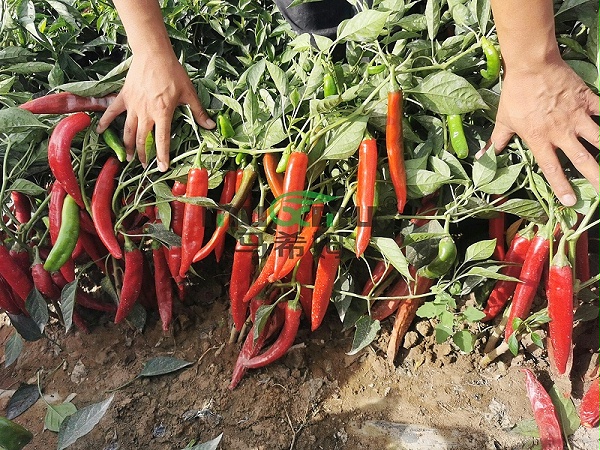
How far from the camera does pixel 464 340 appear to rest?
1584 millimetres

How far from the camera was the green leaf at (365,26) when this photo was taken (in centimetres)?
135

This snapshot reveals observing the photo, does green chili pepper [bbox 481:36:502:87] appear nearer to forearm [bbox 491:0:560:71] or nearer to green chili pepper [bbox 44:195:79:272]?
forearm [bbox 491:0:560:71]

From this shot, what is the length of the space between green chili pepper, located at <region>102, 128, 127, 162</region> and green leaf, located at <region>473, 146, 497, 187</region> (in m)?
1.08

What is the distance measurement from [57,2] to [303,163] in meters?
1.26

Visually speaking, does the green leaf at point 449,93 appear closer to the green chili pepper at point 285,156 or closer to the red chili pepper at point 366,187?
the red chili pepper at point 366,187

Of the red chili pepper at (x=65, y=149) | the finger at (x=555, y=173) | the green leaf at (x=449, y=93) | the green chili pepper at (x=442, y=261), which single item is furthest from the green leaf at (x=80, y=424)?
the finger at (x=555, y=173)

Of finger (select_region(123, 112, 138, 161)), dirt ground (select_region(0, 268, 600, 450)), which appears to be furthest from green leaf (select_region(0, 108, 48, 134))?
dirt ground (select_region(0, 268, 600, 450))

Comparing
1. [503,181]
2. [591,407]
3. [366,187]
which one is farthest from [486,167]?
[591,407]

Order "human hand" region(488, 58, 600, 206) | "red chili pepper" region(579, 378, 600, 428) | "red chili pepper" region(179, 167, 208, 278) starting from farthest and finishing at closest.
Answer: "red chili pepper" region(179, 167, 208, 278) < "red chili pepper" region(579, 378, 600, 428) < "human hand" region(488, 58, 600, 206)

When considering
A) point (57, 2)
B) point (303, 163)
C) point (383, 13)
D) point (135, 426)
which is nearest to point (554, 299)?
point (303, 163)

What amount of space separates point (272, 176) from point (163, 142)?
1.21ft

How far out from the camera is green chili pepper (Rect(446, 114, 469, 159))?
1.43 metres

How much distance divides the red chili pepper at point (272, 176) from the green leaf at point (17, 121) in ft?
2.44

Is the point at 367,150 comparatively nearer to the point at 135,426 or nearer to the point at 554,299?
the point at 554,299
